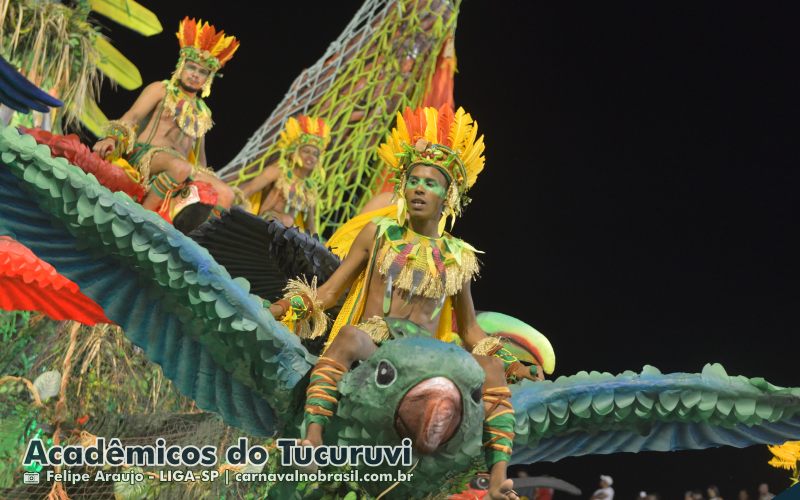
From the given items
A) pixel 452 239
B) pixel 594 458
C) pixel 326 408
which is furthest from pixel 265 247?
pixel 594 458

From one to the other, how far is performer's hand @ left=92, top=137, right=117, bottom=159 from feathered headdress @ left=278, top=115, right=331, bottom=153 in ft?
4.97

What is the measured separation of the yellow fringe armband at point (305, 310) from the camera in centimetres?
284

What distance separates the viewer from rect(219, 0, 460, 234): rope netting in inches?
225

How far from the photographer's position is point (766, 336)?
607 centimetres

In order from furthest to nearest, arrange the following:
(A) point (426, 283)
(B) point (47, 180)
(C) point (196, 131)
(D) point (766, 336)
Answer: (D) point (766, 336) < (C) point (196, 131) < (A) point (426, 283) < (B) point (47, 180)

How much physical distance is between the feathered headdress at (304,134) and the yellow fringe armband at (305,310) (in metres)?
2.89

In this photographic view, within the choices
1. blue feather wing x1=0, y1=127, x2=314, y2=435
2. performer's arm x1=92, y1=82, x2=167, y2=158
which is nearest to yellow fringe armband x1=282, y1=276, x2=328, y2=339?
blue feather wing x1=0, y1=127, x2=314, y2=435

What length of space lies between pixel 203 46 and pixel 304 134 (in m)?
1.13

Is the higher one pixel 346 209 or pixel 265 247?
pixel 346 209

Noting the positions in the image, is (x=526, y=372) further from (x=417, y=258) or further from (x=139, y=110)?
(x=139, y=110)

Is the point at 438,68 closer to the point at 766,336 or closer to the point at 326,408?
the point at 766,336

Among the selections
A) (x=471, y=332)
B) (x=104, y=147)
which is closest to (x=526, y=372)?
(x=471, y=332)

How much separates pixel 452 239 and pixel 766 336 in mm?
3705

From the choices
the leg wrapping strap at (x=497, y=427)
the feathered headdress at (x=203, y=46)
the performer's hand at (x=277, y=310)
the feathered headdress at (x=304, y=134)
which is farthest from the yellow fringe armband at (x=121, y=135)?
the leg wrapping strap at (x=497, y=427)
